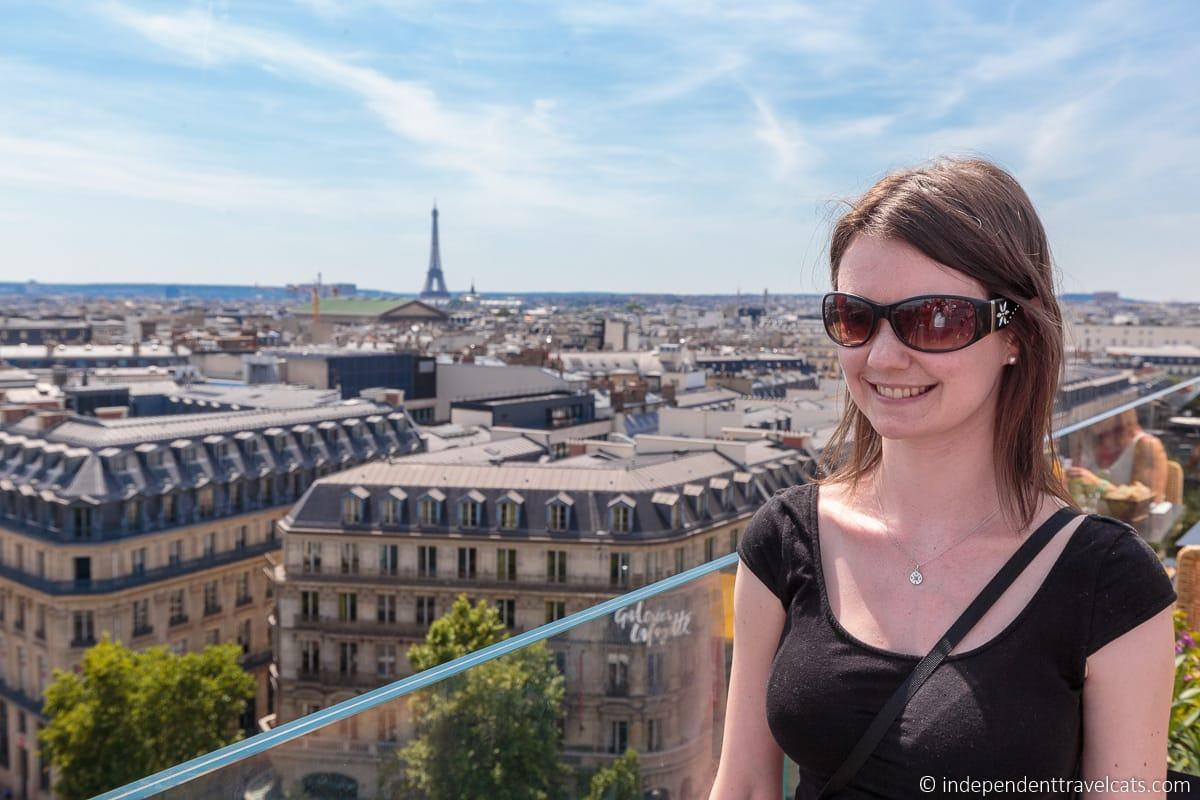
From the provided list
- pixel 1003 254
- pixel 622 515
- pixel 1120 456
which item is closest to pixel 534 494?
pixel 622 515

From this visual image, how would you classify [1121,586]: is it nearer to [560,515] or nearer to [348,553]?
[560,515]

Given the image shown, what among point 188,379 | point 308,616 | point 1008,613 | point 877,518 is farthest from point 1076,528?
point 188,379

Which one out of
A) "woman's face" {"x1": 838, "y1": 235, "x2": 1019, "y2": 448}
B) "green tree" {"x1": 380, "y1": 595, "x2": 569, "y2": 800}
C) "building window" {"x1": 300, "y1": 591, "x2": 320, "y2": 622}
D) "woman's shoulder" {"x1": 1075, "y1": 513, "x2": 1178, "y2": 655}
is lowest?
"building window" {"x1": 300, "y1": 591, "x2": 320, "y2": 622}

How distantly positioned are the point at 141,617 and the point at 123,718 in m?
5.42

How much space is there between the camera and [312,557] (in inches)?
1163

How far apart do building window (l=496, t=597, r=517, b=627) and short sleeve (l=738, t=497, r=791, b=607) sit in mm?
26732

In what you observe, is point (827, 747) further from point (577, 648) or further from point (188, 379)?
point (188, 379)

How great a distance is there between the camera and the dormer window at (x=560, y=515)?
1143 inches

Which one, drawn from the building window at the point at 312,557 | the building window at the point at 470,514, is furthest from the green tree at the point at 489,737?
the building window at the point at 312,557

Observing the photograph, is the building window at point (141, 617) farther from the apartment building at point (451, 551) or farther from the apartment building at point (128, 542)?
the apartment building at point (451, 551)

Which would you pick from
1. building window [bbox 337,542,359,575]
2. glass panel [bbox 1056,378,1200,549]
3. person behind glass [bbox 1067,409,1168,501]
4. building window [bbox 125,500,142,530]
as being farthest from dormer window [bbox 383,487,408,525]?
person behind glass [bbox 1067,409,1168,501]

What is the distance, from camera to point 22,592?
3088cm

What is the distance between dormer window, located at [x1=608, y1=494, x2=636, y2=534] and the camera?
28.9 m

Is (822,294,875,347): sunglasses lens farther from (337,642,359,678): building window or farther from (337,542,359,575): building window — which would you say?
(337,642,359,678): building window
